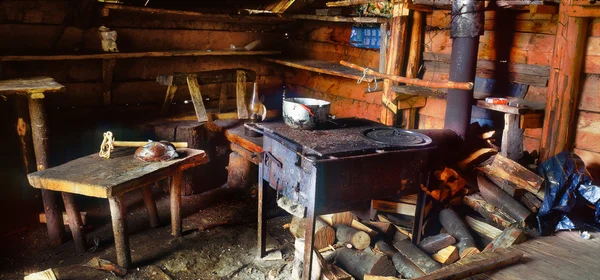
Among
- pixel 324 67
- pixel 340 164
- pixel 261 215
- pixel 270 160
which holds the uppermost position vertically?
pixel 324 67

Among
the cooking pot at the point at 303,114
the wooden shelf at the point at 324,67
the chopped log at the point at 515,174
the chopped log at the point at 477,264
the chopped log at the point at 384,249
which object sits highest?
the wooden shelf at the point at 324,67

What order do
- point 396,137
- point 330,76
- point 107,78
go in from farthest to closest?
point 330,76, point 107,78, point 396,137

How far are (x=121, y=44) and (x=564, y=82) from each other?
5413mm

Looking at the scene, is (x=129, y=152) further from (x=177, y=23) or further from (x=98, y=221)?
(x=177, y=23)

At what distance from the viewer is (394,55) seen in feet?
17.6

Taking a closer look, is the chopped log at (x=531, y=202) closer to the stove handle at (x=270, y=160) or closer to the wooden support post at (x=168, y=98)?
the stove handle at (x=270, y=160)

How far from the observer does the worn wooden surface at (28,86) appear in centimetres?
388

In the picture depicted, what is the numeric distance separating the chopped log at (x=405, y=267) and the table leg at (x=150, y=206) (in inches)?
103

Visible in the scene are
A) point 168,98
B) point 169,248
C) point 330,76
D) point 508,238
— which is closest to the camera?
point 508,238

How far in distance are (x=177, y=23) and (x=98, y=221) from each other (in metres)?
3.17

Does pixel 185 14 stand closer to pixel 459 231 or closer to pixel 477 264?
pixel 459 231

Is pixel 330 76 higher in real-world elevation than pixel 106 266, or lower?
higher

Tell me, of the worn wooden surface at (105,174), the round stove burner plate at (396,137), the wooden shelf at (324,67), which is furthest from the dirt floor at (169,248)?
the wooden shelf at (324,67)

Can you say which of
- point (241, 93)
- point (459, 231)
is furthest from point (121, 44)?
point (459, 231)
